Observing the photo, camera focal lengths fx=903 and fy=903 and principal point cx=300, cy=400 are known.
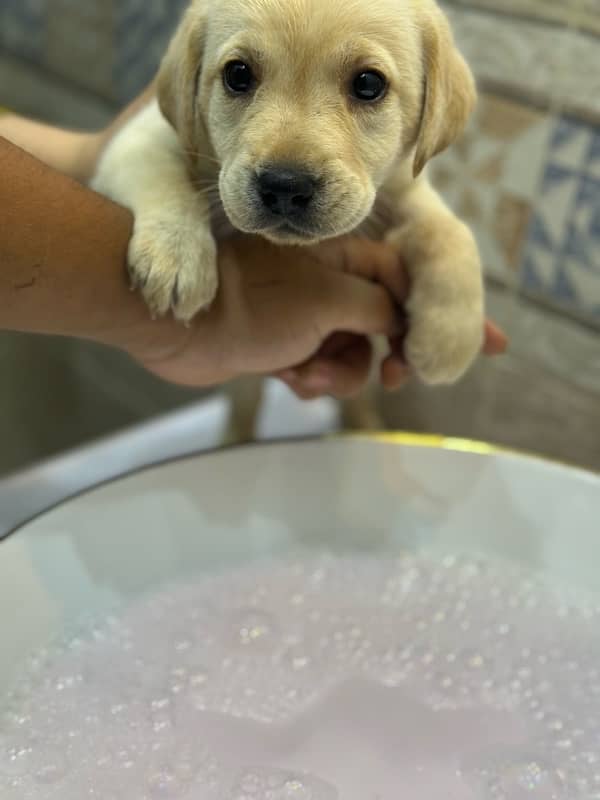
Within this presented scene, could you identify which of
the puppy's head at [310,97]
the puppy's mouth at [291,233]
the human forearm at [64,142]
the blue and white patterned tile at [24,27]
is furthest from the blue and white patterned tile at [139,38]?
the puppy's mouth at [291,233]

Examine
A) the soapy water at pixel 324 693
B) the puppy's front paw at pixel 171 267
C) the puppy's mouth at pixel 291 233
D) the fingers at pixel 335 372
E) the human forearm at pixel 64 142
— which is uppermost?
the puppy's mouth at pixel 291 233

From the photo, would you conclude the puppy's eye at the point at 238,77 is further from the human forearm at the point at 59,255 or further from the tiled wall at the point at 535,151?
the tiled wall at the point at 535,151

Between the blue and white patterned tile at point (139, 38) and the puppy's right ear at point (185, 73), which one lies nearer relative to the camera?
the puppy's right ear at point (185, 73)

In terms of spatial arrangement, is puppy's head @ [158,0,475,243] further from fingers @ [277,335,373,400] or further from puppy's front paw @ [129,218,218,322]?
fingers @ [277,335,373,400]

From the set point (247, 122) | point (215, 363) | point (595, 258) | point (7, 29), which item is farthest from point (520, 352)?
point (7, 29)

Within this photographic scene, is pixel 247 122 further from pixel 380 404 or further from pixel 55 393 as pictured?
pixel 55 393

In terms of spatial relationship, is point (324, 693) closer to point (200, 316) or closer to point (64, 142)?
point (200, 316)
